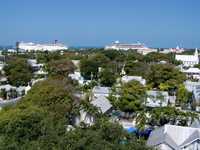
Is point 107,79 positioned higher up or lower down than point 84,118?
higher up

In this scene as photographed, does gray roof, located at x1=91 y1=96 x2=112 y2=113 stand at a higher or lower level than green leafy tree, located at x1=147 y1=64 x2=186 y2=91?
lower

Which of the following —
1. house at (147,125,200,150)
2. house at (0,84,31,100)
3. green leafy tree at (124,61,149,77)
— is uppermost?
green leafy tree at (124,61,149,77)

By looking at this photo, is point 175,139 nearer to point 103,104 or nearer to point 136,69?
point 103,104

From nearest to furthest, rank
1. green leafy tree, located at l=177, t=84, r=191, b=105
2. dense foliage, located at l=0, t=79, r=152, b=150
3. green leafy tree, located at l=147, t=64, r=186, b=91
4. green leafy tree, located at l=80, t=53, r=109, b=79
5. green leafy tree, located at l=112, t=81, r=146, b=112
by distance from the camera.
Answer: dense foliage, located at l=0, t=79, r=152, b=150
green leafy tree, located at l=112, t=81, r=146, b=112
green leafy tree, located at l=177, t=84, r=191, b=105
green leafy tree, located at l=147, t=64, r=186, b=91
green leafy tree, located at l=80, t=53, r=109, b=79

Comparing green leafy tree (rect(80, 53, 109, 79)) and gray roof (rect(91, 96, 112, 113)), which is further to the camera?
green leafy tree (rect(80, 53, 109, 79))

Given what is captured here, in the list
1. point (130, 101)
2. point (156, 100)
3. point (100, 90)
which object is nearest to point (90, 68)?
point (100, 90)

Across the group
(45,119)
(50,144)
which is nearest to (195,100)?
(45,119)

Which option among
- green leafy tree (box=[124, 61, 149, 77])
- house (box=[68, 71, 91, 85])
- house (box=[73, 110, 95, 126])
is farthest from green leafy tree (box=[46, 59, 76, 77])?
house (box=[73, 110, 95, 126])

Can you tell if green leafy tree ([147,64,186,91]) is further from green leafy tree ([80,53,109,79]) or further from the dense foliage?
the dense foliage

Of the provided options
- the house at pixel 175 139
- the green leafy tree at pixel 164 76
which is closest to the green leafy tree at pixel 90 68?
the green leafy tree at pixel 164 76
